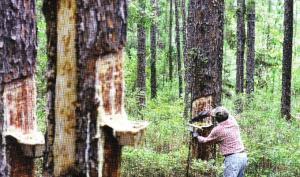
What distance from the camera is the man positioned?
7.74m

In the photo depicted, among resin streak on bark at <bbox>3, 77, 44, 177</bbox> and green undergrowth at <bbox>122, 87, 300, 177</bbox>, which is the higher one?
resin streak on bark at <bbox>3, 77, 44, 177</bbox>

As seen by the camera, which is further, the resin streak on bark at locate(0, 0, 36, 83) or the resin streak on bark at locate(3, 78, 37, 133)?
the resin streak on bark at locate(0, 0, 36, 83)

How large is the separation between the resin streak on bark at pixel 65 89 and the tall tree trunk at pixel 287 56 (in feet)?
42.7

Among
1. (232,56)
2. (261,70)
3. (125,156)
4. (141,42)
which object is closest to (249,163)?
(125,156)

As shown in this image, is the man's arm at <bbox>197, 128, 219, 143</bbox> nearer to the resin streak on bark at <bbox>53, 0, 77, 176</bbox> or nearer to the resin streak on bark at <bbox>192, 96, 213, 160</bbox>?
the resin streak on bark at <bbox>192, 96, 213, 160</bbox>

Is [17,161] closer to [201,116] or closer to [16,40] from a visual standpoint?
[16,40]

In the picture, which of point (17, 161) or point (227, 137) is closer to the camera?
point (17, 161)

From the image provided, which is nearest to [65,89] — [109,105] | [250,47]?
[109,105]

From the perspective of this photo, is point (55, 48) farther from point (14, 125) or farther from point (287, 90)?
point (287, 90)

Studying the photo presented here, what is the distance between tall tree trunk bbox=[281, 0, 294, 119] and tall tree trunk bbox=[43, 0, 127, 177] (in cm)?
1288

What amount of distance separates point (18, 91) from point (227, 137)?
3827 millimetres


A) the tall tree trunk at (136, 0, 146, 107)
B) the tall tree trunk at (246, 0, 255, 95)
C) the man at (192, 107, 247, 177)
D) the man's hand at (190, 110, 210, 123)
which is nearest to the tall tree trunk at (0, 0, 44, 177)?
the man at (192, 107, 247, 177)

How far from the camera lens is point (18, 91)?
16.0ft

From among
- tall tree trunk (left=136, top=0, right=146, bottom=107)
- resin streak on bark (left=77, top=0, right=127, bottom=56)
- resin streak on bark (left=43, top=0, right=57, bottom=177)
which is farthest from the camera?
tall tree trunk (left=136, top=0, right=146, bottom=107)
